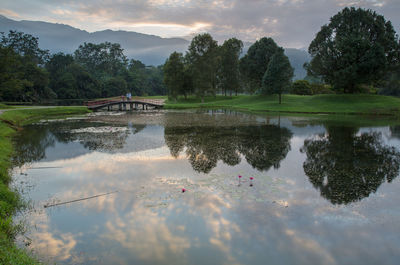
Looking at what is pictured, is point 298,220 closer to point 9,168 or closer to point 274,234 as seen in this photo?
point 274,234

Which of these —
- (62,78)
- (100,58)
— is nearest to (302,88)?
(62,78)

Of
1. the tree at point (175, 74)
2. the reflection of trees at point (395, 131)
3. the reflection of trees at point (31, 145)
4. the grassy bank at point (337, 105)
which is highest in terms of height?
the tree at point (175, 74)

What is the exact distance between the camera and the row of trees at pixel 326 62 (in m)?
49.1

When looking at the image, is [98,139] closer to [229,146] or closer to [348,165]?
[229,146]

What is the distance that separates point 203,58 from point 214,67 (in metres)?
3.89

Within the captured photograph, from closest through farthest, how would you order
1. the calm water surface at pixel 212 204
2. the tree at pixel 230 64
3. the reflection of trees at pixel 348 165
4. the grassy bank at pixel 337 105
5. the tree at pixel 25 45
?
the calm water surface at pixel 212 204 → the reflection of trees at pixel 348 165 → the grassy bank at pixel 337 105 → the tree at pixel 230 64 → the tree at pixel 25 45

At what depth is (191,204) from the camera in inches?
406

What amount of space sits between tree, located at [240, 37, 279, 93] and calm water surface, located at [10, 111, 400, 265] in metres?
52.4

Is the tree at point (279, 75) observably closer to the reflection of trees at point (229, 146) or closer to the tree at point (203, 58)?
the tree at point (203, 58)

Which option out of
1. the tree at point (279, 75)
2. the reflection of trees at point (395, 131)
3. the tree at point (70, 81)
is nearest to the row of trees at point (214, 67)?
the tree at point (279, 75)

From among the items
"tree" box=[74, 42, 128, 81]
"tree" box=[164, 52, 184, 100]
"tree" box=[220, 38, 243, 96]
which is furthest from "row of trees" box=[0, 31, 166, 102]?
"tree" box=[220, 38, 243, 96]

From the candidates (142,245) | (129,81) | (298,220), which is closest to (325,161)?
(298,220)

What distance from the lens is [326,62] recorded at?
172 feet

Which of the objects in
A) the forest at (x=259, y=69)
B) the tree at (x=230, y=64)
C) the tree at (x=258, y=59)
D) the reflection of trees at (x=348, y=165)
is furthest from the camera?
the tree at (x=230, y=64)
